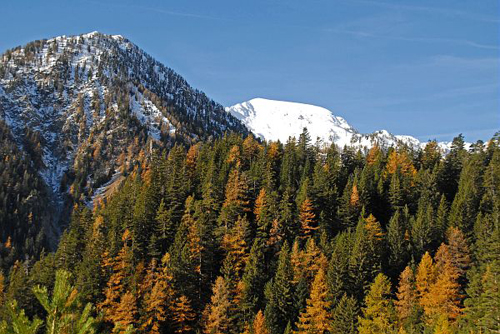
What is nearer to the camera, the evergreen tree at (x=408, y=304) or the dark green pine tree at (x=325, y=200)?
the evergreen tree at (x=408, y=304)

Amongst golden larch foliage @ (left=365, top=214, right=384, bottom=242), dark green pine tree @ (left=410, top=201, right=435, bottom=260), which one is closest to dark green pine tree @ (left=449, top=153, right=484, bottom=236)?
dark green pine tree @ (left=410, top=201, right=435, bottom=260)

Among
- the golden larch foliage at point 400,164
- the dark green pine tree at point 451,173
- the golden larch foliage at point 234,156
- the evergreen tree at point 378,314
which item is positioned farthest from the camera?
the golden larch foliage at point 234,156

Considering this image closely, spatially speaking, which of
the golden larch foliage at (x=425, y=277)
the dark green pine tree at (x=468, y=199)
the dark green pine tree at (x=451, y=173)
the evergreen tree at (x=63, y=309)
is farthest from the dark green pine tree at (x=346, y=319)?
the dark green pine tree at (x=451, y=173)

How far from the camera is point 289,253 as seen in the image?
78.1 meters

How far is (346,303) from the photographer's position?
6059 centimetres

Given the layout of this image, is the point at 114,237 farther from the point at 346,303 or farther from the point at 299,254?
the point at 346,303

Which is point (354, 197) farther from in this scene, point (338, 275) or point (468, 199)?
point (338, 275)

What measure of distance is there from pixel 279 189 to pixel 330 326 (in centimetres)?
3863

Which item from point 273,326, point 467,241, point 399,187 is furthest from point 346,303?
point 399,187

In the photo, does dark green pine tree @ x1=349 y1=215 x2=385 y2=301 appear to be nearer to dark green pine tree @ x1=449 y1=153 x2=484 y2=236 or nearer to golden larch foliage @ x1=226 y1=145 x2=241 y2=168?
dark green pine tree @ x1=449 y1=153 x2=484 y2=236

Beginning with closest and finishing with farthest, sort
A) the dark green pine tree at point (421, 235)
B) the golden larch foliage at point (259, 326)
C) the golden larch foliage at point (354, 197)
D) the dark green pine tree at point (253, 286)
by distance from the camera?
the golden larch foliage at point (259, 326) → the dark green pine tree at point (253, 286) → the dark green pine tree at point (421, 235) → the golden larch foliage at point (354, 197)

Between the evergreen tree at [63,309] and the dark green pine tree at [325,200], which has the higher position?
the dark green pine tree at [325,200]

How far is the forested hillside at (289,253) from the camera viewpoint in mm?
61250

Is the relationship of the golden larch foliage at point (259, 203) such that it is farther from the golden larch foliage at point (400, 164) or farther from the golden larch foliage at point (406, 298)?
the golden larch foliage at point (400, 164)
